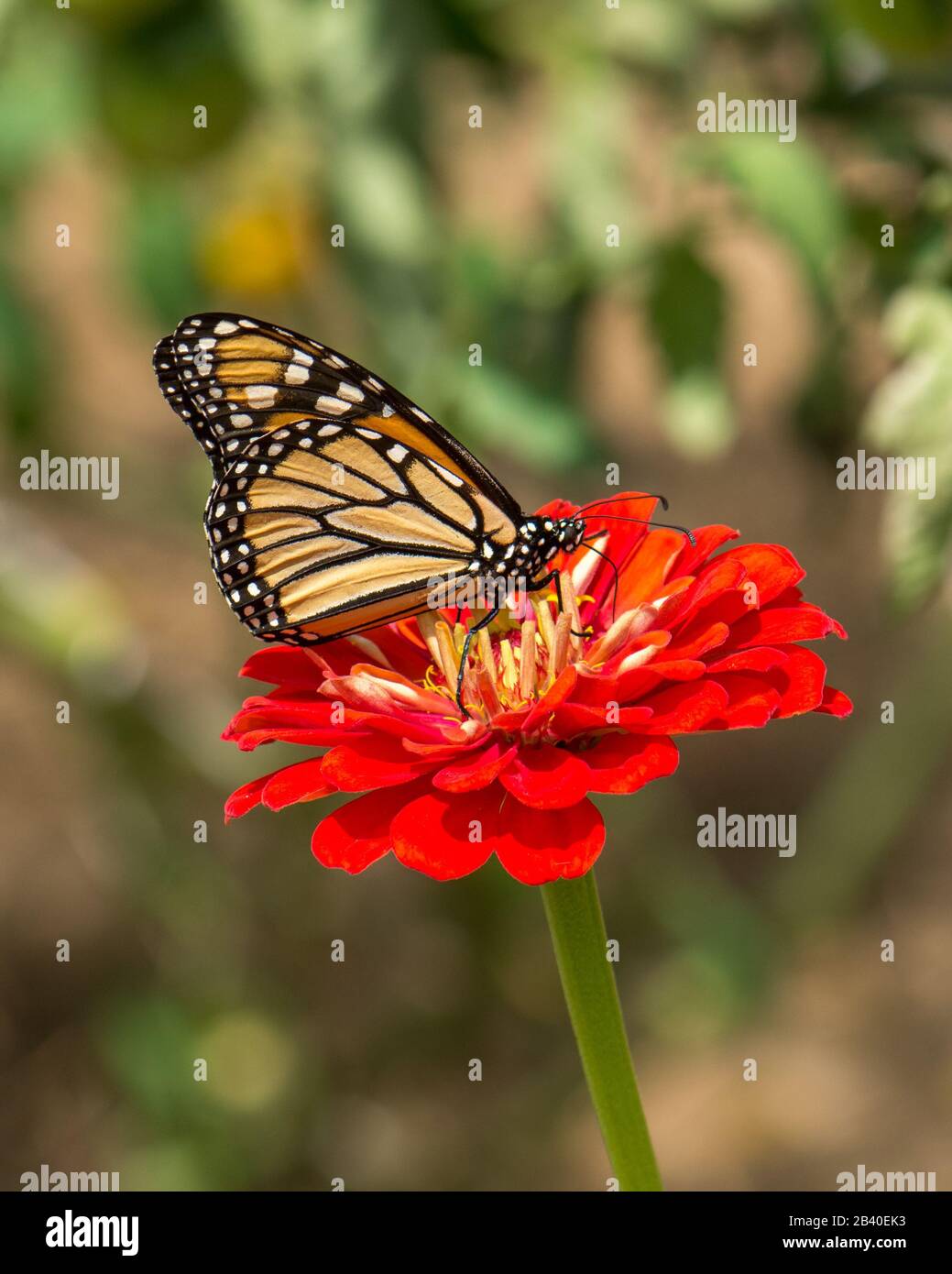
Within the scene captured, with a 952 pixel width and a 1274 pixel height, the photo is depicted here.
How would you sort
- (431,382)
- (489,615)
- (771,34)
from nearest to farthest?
(489,615) < (431,382) < (771,34)

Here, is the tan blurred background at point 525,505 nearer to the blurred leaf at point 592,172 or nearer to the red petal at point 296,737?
the blurred leaf at point 592,172

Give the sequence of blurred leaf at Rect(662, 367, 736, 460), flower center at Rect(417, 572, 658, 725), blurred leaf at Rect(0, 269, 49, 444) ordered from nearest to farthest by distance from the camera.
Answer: flower center at Rect(417, 572, 658, 725) < blurred leaf at Rect(662, 367, 736, 460) < blurred leaf at Rect(0, 269, 49, 444)

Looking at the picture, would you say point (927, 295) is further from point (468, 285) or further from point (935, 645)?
point (935, 645)

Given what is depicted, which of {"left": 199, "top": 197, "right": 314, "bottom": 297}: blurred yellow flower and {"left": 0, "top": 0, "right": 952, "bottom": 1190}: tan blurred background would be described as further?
{"left": 199, "top": 197, "right": 314, "bottom": 297}: blurred yellow flower

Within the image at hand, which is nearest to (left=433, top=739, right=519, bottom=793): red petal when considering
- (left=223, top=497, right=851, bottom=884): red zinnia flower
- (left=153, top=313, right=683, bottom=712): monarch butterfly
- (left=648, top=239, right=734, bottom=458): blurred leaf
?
(left=223, top=497, right=851, bottom=884): red zinnia flower

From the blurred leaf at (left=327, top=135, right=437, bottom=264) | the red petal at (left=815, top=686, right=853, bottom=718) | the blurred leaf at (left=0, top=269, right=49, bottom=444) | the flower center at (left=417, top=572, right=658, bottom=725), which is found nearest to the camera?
the red petal at (left=815, top=686, right=853, bottom=718)

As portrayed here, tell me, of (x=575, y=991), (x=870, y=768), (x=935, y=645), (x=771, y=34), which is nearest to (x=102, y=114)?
(x=771, y=34)

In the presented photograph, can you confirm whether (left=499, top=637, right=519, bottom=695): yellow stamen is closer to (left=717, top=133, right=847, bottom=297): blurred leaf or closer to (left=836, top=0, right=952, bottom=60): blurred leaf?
(left=717, top=133, right=847, bottom=297): blurred leaf

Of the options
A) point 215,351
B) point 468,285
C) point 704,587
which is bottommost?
point 704,587
